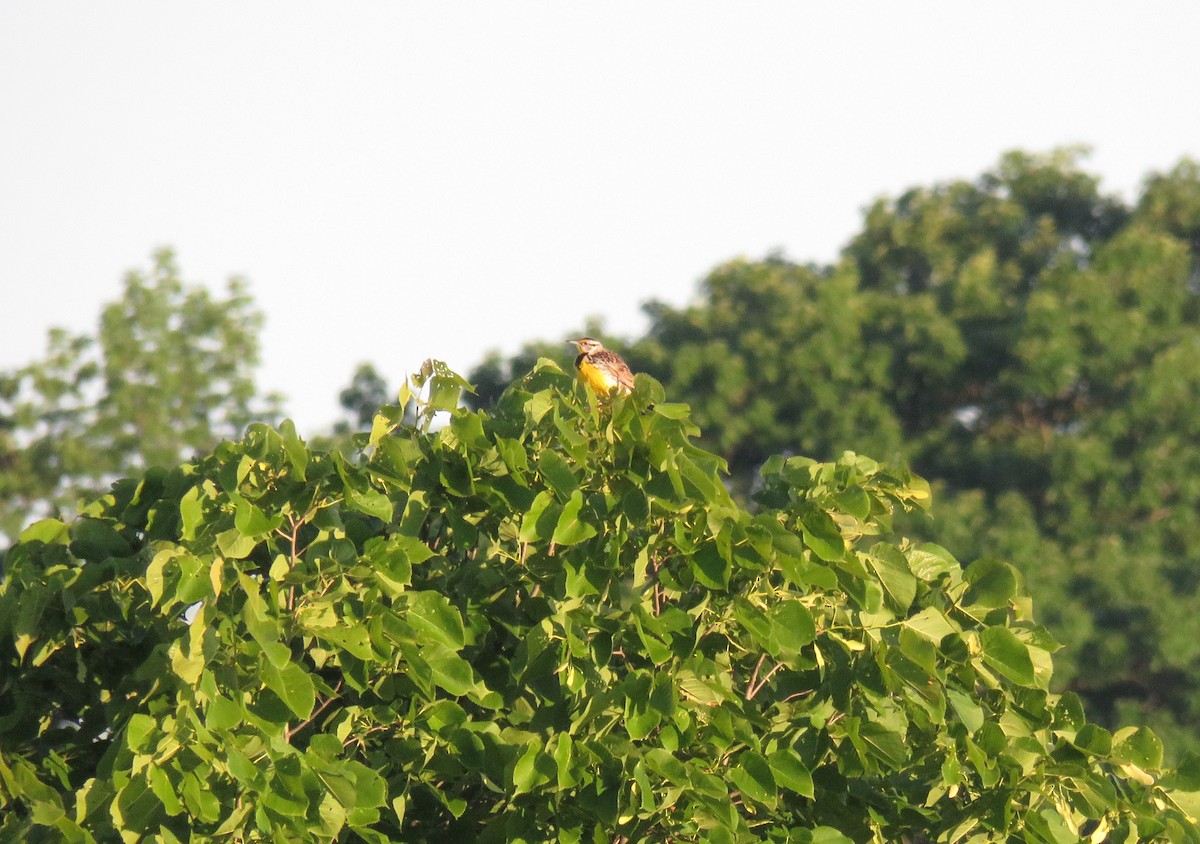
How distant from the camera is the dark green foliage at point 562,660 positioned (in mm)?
4730

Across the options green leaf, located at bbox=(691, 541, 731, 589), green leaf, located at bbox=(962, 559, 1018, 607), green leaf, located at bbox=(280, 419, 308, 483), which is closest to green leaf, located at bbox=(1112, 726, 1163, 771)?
green leaf, located at bbox=(962, 559, 1018, 607)

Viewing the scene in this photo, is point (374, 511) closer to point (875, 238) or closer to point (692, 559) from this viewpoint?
point (692, 559)

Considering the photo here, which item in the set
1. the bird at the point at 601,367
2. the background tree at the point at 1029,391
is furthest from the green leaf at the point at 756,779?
the background tree at the point at 1029,391

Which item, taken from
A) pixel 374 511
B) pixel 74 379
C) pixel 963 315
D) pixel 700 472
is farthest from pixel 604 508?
pixel 74 379

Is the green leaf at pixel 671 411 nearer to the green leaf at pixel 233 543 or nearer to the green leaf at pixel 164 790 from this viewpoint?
the green leaf at pixel 233 543

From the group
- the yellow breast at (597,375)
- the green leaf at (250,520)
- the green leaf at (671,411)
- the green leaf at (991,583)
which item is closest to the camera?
the green leaf at (250,520)

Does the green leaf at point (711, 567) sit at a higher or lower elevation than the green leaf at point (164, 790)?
Answer: lower

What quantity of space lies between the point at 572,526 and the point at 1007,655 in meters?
1.41

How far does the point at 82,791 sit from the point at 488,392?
18238 mm

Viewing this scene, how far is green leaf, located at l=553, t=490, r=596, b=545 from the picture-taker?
490 cm

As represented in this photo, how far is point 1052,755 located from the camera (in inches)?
207

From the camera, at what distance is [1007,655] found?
5.12 m

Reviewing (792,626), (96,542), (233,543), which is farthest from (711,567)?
(96,542)

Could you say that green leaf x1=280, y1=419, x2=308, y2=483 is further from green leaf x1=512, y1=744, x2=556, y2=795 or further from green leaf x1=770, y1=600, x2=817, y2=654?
green leaf x1=770, y1=600, x2=817, y2=654
